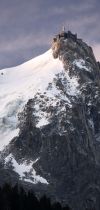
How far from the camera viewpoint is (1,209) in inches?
→ 7776

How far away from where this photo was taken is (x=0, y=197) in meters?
199

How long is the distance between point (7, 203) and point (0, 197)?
250 cm

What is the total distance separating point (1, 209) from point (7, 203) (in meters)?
2.99

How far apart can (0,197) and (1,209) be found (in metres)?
3.20

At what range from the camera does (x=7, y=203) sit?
19988 centimetres
